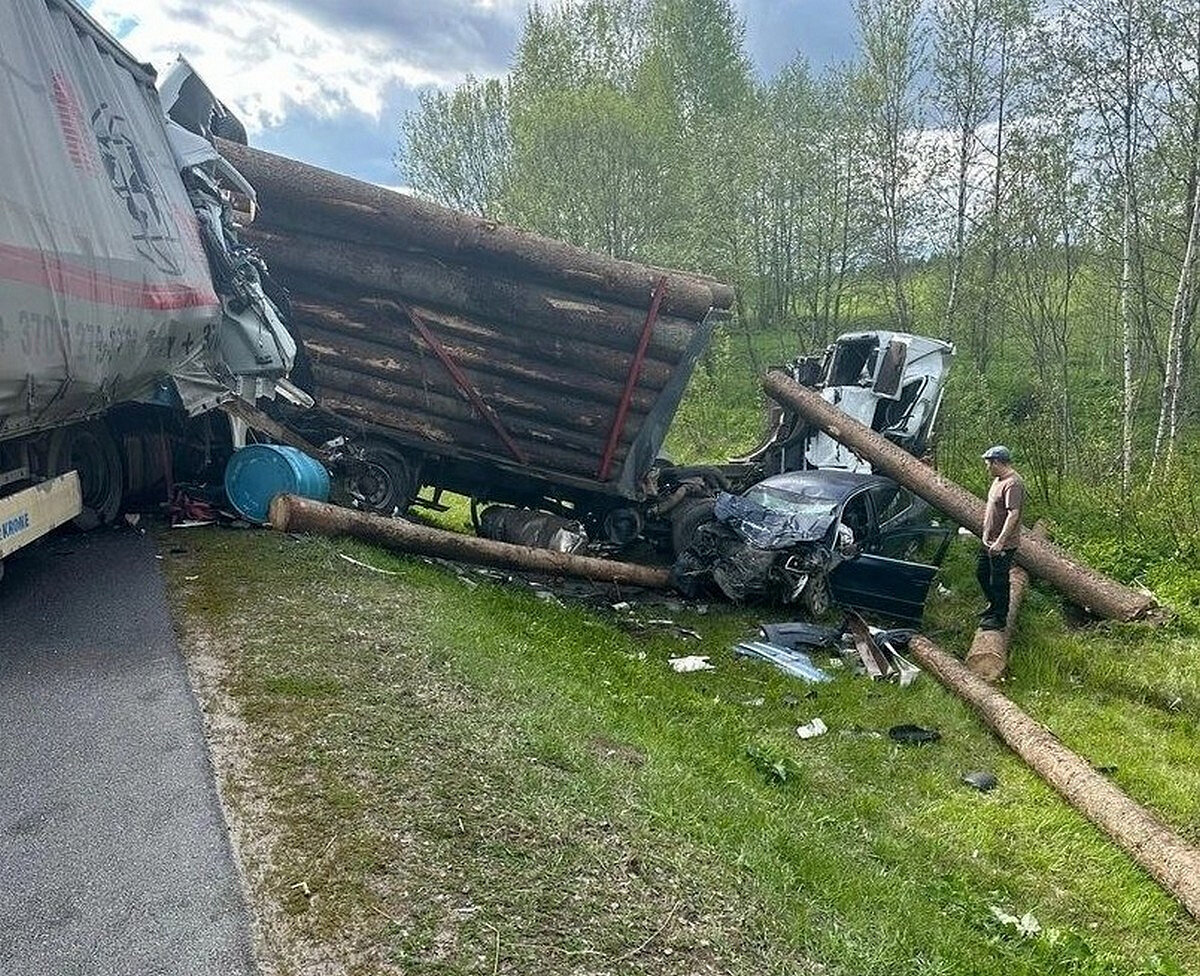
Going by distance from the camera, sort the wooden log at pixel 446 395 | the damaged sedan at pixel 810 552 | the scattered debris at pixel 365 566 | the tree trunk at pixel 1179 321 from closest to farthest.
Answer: the scattered debris at pixel 365 566 < the damaged sedan at pixel 810 552 < the wooden log at pixel 446 395 < the tree trunk at pixel 1179 321

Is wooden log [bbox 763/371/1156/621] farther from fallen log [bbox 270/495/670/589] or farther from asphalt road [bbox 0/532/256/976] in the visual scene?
asphalt road [bbox 0/532/256/976]

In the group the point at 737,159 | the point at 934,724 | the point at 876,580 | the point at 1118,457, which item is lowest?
the point at 934,724

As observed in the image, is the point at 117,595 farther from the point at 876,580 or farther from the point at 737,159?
the point at 737,159

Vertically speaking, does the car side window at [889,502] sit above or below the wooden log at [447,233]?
below

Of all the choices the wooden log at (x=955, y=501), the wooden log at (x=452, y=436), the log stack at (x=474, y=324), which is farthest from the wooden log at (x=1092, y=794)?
the wooden log at (x=452, y=436)

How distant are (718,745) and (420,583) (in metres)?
2.81

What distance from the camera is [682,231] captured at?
74.5ft

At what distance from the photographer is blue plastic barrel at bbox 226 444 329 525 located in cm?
730

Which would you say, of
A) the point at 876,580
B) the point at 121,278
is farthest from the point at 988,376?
the point at 121,278

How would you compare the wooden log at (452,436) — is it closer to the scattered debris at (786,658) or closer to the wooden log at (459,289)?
the wooden log at (459,289)

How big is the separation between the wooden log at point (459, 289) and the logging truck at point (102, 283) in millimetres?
805

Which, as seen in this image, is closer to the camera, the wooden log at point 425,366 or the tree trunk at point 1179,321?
the wooden log at point 425,366

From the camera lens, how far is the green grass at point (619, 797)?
2.65 m

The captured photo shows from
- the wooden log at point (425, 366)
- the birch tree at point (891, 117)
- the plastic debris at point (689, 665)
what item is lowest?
the plastic debris at point (689, 665)
